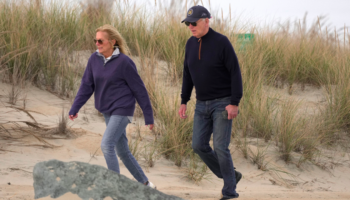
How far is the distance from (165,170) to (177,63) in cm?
294

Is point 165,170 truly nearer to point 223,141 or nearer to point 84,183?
point 223,141

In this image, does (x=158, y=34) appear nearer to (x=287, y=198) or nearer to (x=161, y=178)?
(x=161, y=178)

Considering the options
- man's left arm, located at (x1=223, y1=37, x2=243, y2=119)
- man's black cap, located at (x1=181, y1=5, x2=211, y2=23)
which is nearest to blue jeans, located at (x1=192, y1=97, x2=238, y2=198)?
man's left arm, located at (x1=223, y1=37, x2=243, y2=119)

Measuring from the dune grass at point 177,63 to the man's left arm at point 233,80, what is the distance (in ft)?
5.33

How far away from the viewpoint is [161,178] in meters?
4.43

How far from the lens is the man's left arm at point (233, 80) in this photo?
3197 millimetres

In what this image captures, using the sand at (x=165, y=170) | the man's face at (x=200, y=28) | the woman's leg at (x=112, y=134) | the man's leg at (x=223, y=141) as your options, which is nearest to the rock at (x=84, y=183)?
the woman's leg at (x=112, y=134)

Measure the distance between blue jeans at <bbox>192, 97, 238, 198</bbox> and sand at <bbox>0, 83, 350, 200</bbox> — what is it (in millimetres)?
310

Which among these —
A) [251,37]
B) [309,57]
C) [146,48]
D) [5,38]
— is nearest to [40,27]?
[5,38]

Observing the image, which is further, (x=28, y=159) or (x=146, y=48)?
(x=146, y=48)

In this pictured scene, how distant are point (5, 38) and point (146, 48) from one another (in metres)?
2.74

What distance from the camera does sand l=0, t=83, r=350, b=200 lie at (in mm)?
Result: 3957

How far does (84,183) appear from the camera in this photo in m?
2.62

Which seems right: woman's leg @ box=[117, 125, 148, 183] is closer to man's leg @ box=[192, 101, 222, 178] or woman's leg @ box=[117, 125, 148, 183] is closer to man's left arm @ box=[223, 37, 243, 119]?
man's leg @ box=[192, 101, 222, 178]
